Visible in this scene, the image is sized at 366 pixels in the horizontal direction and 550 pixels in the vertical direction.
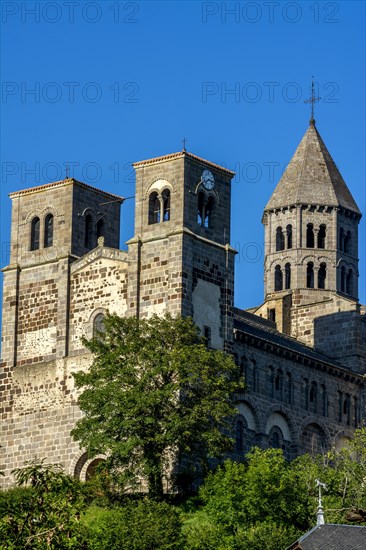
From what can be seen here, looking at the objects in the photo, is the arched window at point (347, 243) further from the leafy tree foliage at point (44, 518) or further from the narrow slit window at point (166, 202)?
the leafy tree foliage at point (44, 518)

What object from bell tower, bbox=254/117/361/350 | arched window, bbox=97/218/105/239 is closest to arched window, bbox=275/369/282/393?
arched window, bbox=97/218/105/239

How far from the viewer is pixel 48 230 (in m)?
102

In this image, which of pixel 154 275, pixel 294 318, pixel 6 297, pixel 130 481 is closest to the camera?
pixel 130 481

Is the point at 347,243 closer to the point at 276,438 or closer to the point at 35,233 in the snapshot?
the point at 276,438

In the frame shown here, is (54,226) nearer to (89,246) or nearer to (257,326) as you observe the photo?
(89,246)

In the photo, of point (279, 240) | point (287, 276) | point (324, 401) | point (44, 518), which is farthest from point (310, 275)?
point (44, 518)

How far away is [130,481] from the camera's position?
8675 cm

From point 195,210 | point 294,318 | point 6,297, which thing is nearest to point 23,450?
point 6,297

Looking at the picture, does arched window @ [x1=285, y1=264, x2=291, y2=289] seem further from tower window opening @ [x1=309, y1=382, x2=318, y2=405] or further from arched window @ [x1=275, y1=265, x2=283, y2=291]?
tower window opening @ [x1=309, y1=382, x2=318, y2=405]

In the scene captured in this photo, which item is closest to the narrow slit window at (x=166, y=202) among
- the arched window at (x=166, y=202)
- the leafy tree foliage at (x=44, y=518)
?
the arched window at (x=166, y=202)

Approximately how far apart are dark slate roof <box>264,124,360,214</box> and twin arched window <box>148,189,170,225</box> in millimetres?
26484

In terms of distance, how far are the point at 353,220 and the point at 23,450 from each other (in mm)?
34774

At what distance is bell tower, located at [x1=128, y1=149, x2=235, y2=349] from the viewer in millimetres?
94188

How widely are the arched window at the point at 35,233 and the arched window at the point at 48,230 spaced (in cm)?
46
